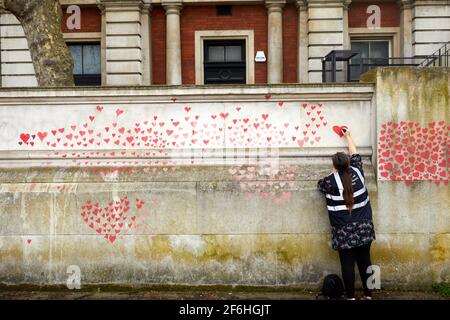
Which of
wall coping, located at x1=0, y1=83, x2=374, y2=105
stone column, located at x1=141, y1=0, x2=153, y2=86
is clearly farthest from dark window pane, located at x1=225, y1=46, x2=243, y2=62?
wall coping, located at x1=0, y1=83, x2=374, y2=105

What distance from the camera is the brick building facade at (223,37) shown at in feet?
55.4

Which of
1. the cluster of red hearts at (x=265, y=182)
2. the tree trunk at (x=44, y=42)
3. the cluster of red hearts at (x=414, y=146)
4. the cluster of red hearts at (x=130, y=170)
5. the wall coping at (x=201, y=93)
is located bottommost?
the cluster of red hearts at (x=265, y=182)

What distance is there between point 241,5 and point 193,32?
6.03ft

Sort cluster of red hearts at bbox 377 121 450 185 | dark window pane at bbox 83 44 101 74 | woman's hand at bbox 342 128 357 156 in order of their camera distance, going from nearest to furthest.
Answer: woman's hand at bbox 342 128 357 156 < cluster of red hearts at bbox 377 121 450 185 < dark window pane at bbox 83 44 101 74

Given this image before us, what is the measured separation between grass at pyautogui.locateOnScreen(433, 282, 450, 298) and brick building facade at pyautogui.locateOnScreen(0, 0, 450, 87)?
1101cm

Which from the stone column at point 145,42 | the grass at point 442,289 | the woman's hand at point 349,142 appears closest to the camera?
the grass at point 442,289

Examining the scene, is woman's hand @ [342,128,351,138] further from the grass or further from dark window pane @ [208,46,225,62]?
dark window pane @ [208,46,225,62]

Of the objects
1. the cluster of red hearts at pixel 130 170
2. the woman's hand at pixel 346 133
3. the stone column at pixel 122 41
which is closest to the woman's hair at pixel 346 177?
the woman's hand at pixel 346 133

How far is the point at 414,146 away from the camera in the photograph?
670 centimetres

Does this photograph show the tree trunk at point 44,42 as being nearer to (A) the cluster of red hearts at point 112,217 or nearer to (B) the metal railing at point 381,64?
(A) the cluster of red hearts at point 112,217

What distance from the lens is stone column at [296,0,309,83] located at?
17.0 m

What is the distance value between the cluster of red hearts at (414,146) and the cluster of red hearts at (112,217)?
3210 mm

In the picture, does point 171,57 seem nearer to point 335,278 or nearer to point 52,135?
point 52,135

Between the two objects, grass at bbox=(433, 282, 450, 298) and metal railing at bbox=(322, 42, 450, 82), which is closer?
grass at bbox=(433, 282, 450, 298)
